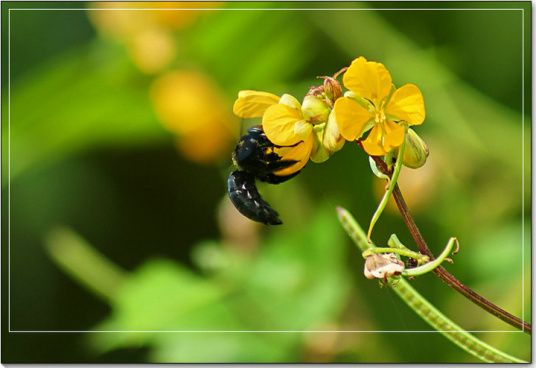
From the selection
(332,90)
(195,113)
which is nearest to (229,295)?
(195,113)

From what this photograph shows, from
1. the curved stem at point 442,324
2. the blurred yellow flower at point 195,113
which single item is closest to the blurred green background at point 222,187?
the blurred yellow flower at point 195,113

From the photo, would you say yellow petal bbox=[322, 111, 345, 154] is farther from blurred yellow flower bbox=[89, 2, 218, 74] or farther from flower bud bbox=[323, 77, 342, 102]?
blurred yellow flower bbox=[89, 2, 218, 74]

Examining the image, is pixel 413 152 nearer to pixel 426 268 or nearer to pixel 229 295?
pixel 426 268

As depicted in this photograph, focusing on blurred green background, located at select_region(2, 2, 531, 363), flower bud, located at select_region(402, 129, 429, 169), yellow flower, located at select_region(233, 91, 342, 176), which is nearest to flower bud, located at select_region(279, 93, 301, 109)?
yellow flower, located at select_region(233, 91, 342, 176)

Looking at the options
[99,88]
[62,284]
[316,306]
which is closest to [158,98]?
[99,88]

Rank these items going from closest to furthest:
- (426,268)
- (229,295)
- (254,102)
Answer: (426,268) < (254,102) < (229,295)

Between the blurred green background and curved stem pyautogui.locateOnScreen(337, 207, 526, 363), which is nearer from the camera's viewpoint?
curved stem pyautogui.locateOnScreen(337, 207, 526, 363)
